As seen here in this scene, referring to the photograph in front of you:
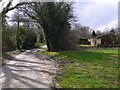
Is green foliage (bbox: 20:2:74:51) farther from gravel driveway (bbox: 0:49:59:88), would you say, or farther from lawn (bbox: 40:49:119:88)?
gravel driveway (bbox: 0:49:59:88)

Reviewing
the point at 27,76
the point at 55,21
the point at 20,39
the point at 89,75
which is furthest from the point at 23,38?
the point at 89,75

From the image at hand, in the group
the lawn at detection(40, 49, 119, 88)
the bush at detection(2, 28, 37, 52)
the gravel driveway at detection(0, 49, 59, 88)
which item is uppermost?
the bush at detection(2, 28, 37, 52)

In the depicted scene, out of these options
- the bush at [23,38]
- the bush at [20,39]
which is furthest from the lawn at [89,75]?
the bush at [23,38]

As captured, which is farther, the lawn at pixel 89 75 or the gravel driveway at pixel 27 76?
the gravel driveway at pixel 27 76

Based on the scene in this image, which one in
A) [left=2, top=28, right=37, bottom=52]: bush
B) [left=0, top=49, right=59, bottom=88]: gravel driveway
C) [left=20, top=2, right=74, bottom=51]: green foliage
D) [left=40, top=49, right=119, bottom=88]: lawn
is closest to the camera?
[left=40, top=49, right=119, bottom=88]: lawn

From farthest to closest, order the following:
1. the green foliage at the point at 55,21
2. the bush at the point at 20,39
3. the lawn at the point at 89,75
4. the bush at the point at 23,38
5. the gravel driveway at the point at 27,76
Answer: the bush at the point at 23,38, the bush at the point at 20,39, the green foliage at the point at 55,21, the gravel driveway at the point at 27,76, the lawn at the point at 89,75

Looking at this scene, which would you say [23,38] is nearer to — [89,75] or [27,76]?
[27,76]

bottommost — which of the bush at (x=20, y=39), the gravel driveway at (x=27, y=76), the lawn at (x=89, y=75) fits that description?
the gravel driveway at (x=27, y=76)

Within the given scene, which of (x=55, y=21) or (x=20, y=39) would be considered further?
(x=20, y=39)

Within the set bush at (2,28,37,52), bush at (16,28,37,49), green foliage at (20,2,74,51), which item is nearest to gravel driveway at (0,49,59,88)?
green foliage at (20,2,74,51)

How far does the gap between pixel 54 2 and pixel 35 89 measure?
75.8 ft

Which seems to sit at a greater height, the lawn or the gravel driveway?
the lawn

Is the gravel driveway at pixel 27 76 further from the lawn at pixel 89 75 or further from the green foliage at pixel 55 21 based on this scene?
the green foliage at pixel 55 21

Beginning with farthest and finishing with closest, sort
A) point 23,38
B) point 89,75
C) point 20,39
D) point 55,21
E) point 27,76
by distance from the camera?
point 23,38
point 20,39
point 55,21
point 27,76
point 89,75
